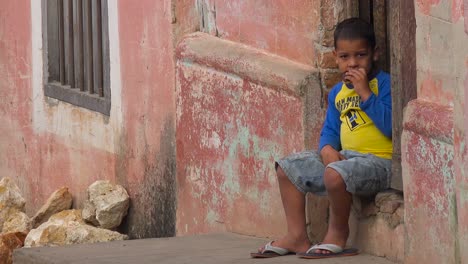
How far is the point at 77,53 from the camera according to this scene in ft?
32.6

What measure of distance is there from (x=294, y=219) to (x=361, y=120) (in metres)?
0.54

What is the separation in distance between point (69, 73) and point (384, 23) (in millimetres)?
3825

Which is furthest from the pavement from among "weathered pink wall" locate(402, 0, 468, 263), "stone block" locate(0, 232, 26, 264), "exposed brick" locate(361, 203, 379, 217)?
"stone block" locate(0, 232, 26, 264)

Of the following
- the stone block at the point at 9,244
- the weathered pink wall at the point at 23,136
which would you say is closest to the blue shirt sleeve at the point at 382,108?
the stone block at the point at 9,244

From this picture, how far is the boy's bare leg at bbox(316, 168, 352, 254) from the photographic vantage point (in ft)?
20.4

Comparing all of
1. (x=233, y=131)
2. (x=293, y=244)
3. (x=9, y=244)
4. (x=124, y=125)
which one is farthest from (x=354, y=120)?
(x=9, y=244)

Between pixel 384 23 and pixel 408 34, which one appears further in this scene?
pixel 384 23

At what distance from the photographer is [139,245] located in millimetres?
7328

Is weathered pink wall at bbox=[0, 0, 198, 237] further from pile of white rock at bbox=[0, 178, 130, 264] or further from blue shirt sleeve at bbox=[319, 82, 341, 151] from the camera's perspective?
blue shirt sleeve at bbox=[319, 82, 341, 151]

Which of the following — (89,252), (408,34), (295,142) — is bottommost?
(89,252)

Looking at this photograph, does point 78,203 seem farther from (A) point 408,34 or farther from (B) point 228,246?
(A) point 408,34

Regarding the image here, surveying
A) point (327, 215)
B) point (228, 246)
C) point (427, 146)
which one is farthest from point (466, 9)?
point (228, 246)

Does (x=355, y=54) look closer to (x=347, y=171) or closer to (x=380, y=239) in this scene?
(x=347, y=171)

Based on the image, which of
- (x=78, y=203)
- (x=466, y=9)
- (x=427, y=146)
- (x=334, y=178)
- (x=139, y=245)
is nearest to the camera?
(x=466, y=9)
